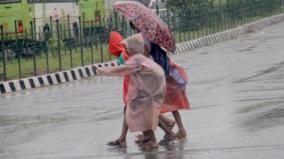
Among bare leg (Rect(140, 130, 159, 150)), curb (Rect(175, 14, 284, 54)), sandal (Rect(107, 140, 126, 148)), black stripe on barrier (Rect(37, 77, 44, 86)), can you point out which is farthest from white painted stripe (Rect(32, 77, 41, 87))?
bare leg (Rect(140, 130, 159, 150))

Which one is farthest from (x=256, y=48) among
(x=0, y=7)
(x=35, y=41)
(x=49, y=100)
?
(x=49, y=100)

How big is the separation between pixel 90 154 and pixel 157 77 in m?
1.06

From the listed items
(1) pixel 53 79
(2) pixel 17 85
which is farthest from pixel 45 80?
(2) pixel 17 85

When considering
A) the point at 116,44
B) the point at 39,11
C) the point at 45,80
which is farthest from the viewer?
the point at 39,11

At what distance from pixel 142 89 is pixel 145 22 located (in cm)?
72

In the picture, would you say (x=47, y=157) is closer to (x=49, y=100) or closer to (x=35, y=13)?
(x=49, y=100)

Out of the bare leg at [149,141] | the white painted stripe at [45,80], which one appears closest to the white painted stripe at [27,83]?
the white painted stripe at [45,80]

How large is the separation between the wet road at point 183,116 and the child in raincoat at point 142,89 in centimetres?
28

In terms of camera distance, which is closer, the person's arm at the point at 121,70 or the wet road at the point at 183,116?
the wet road at the point at 183,116

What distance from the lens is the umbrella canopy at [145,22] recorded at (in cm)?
1086

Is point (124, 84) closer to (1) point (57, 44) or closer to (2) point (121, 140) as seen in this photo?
(2) point (121, 140)

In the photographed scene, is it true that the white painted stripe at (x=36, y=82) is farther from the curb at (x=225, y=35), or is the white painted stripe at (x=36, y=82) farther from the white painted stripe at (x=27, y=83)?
the curb at (x=225, y=35)

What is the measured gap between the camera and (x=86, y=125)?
44.4ft

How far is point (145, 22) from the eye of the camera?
10891 mm
